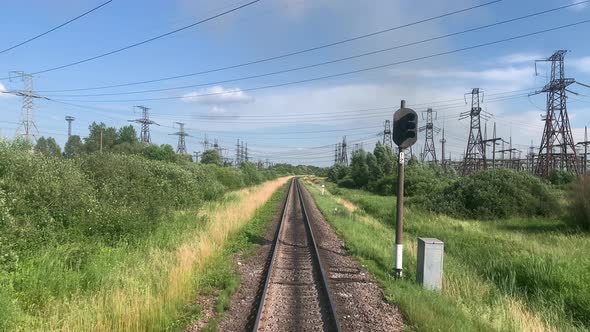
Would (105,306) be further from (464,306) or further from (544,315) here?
(544,315)

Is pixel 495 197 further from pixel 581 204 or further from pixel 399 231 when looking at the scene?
pixel 399 231

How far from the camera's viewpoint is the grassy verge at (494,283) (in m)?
8.25

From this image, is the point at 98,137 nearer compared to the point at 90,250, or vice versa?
the point at 90,250

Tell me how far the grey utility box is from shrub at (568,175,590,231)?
15.5 m

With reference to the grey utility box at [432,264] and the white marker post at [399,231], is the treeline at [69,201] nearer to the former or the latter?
the white marker post at [399,231]

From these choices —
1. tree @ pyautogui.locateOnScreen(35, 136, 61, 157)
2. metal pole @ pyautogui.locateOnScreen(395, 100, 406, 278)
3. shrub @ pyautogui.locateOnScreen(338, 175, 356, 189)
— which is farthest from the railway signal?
shrub @ pyautogui.locateOnScreen(338, 175, 356, 189)

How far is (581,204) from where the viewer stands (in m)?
22.1

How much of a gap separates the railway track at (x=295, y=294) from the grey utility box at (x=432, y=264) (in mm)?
2208

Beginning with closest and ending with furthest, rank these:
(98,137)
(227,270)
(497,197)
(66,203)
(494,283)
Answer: (66,203) → (227,270) → (494,283) → (497,197) → (98,137)

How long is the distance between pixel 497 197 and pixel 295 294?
2430 cm

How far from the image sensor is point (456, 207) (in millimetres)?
31594

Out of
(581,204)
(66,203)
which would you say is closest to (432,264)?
(66,203)

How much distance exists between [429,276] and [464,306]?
123cm

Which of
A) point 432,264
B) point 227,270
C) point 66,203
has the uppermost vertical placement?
point 66,203
